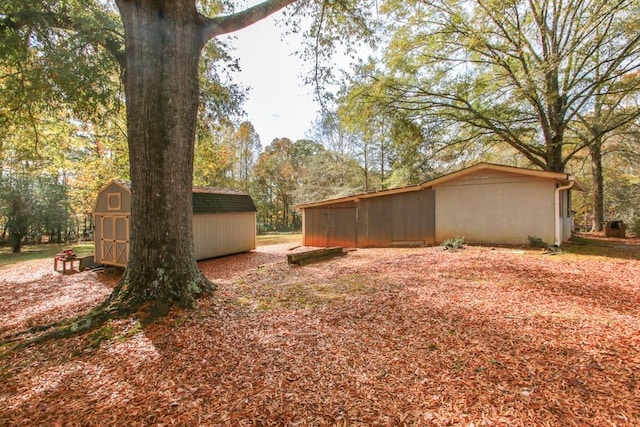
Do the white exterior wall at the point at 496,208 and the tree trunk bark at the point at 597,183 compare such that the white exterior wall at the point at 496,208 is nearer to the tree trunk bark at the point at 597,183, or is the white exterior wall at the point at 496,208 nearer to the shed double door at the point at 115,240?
the tree trunk bark at the point at 597,183

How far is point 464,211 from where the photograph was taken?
10.5 m

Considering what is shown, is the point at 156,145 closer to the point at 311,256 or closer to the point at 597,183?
the point at 311,256

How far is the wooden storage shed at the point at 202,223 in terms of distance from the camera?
957 centimetres

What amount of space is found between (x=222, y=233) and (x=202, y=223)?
3.64 feet

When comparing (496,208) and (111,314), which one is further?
(496,208)

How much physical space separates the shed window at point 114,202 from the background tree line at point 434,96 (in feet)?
8.36

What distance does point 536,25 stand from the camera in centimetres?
1101

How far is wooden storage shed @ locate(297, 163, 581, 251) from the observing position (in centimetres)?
923

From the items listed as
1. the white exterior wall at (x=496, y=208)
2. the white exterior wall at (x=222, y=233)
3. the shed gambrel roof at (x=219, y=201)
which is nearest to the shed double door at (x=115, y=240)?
the white exterior wall at (x=222, y=233)

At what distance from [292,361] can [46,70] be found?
732cm

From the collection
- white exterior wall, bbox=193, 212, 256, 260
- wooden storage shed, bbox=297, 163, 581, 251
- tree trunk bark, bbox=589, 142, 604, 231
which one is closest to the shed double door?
white exterior wall, bbox=193, 212, 256, 260

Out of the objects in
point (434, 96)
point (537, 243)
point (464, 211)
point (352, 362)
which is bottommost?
point (352, 362)

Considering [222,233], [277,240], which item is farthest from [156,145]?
[277,240]

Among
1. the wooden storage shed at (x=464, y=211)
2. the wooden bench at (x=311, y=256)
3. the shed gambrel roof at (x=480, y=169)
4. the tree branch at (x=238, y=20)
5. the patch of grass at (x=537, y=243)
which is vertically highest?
→ the tree branch at (x=238, y=20)
